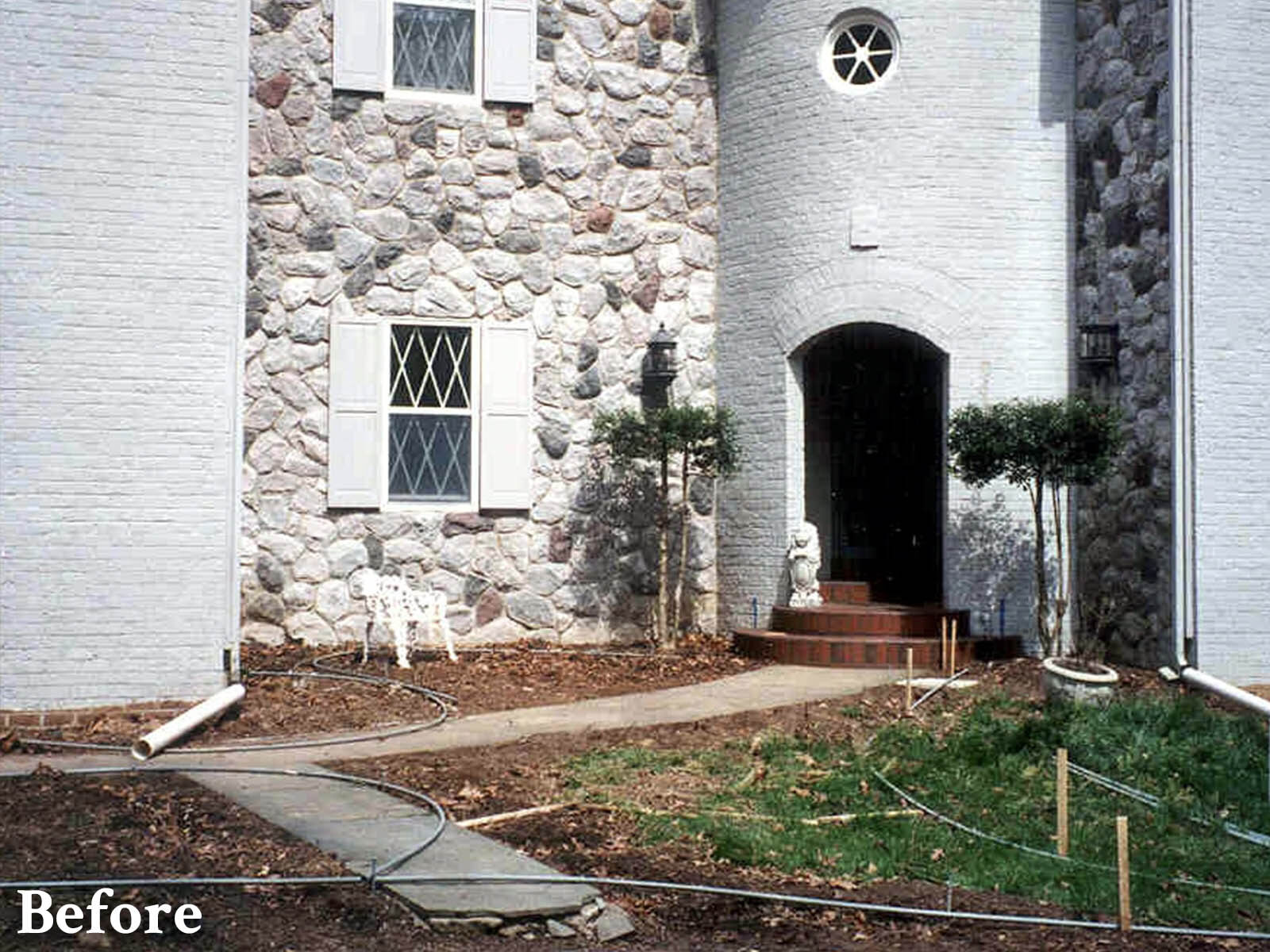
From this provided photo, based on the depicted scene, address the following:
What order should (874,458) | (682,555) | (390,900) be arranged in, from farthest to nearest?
(874,458) < (682,555) < (390,900)

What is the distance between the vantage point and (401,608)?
11.6 meters

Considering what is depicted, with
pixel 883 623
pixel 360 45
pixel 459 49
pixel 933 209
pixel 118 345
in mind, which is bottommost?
pixel 883 623

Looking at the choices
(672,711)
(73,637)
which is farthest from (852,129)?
(73,637)

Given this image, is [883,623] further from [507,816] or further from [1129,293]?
[507,816]

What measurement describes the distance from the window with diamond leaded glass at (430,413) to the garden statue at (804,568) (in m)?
2.72

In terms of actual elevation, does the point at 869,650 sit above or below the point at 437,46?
below

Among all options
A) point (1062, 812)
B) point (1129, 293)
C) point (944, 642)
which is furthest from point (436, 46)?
point (1062, 812)

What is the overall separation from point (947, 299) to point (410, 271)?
4341 millimetres

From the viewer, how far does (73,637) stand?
29.2 feet

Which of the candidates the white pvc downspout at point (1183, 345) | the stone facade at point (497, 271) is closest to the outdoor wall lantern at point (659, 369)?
the stone facade at point (497, 271)

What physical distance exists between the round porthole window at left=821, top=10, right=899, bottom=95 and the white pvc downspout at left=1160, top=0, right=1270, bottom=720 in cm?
249

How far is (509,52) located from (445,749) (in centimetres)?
702

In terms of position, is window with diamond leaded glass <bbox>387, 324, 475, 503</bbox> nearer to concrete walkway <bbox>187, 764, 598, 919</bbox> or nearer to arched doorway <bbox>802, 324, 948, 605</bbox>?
arched doorway <bbox>802, 324, 948, 605</bbox>

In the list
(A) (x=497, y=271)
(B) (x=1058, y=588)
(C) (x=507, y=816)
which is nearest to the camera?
(C) (x=507, y=816)
